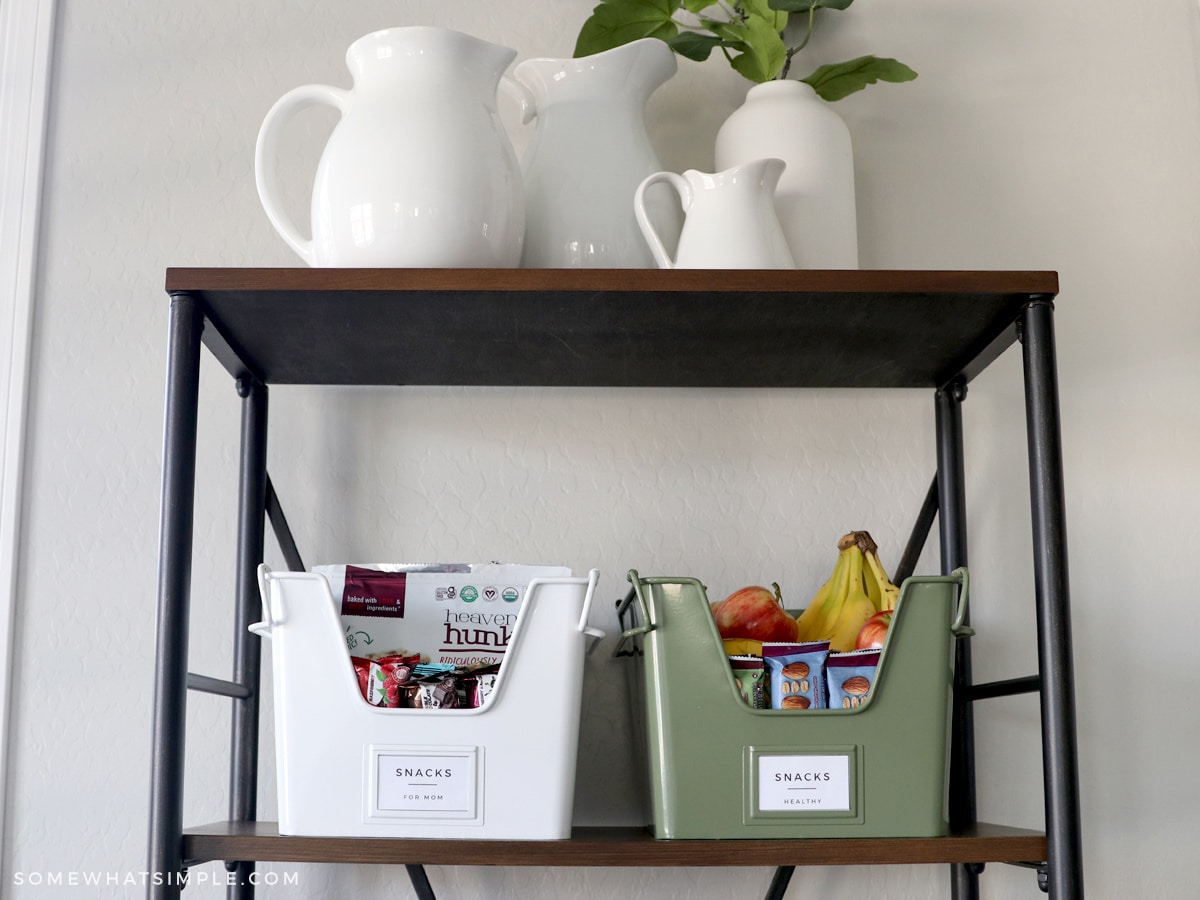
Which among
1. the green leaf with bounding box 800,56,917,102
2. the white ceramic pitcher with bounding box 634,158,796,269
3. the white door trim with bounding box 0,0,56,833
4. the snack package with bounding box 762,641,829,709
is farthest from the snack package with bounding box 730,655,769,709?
the white door trim with bounding box 0,0,56,833

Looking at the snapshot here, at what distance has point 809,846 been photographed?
0.83 meters

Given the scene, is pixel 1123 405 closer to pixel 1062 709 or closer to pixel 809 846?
pixel 1062 709

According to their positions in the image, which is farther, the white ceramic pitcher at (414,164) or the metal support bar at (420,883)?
the metal support bar at (420,883)

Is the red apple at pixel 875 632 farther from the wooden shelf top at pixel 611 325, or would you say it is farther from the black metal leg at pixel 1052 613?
the wooden shelf top at pixel 611 325

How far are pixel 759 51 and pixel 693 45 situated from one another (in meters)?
0.07

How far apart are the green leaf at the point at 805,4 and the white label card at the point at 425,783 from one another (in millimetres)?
781


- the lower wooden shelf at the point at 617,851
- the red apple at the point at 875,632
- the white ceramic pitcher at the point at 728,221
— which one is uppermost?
the white ceramic pitcher at the point at 728,221

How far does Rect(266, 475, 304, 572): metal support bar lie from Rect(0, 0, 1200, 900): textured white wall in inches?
1.4

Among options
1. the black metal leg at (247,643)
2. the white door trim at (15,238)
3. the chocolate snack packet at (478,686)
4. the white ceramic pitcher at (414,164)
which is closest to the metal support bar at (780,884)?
the chocolate snack packet at (478,686)

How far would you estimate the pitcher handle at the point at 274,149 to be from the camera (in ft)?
3.15

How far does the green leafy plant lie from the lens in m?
1.12

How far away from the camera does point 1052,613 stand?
837 millimetres

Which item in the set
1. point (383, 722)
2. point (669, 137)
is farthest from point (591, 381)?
point (383, 722)

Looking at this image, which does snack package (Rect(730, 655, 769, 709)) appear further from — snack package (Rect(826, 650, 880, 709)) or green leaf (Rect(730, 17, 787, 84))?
green leaf (Rect(730, 17, 787, 84))
